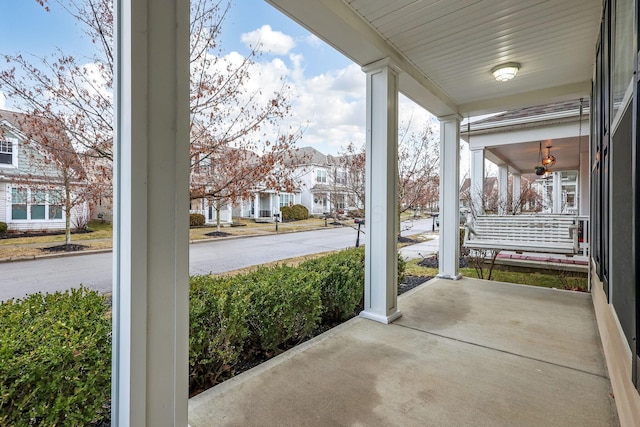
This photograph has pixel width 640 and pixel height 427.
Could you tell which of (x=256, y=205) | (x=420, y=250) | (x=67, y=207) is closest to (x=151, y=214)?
(x=67, y=207)

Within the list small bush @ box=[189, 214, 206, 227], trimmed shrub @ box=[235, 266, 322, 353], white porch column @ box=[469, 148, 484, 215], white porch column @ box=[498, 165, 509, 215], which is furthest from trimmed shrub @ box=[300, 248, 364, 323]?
white porch column @ box=[498, 165, 509, 215]

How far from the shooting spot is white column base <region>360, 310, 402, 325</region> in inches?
117

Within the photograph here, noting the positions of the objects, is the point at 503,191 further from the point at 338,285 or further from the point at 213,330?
the point at 213,330

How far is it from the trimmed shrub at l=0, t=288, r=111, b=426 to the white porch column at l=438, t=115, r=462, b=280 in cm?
431

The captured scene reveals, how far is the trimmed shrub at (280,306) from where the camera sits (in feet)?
7.51

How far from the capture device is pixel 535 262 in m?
5.75

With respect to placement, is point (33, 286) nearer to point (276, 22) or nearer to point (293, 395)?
point (293, 395)

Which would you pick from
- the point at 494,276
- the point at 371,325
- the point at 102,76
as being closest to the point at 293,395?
the point at 371,325

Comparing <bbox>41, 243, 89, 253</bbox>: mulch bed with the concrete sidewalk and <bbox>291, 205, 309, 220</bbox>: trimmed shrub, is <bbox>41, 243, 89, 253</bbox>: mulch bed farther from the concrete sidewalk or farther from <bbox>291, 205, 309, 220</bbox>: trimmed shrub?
the concrete sidewalk

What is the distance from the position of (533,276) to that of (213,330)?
608 centimetres

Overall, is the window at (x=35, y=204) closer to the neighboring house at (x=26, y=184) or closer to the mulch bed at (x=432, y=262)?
the neighboring house at (x=26, y=184)

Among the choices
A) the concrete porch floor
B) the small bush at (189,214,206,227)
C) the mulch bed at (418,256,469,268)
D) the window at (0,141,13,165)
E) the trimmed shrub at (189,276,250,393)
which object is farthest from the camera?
the mulch bed at (418,256,469,268)

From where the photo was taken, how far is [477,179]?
288 inches

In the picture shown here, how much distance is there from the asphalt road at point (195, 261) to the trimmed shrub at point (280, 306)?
21cm
